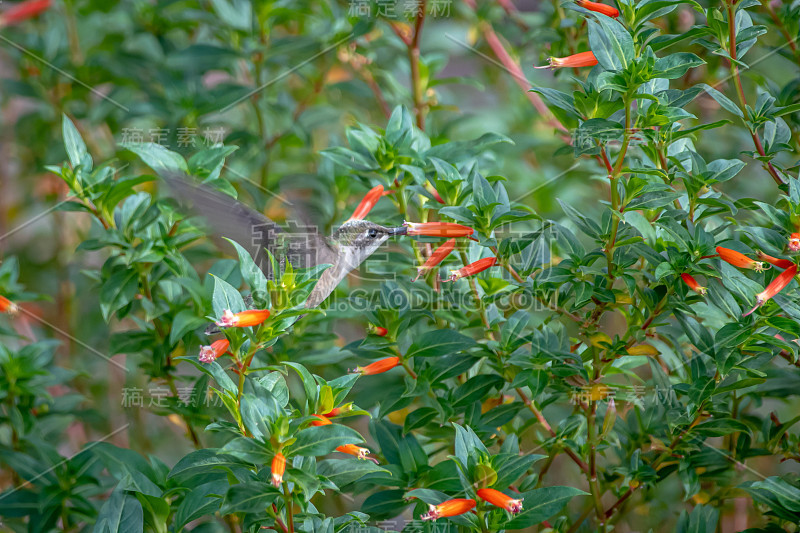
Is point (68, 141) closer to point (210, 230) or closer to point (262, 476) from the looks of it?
point (210, 230)

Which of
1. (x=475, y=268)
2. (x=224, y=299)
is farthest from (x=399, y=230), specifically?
(x=224, y=299)

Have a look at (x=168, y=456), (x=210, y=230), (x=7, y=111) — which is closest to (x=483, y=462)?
(x=210, y=230)

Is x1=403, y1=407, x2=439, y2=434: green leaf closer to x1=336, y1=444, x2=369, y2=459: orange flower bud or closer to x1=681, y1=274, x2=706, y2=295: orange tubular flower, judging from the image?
x1=336, y1=444, x2=369, y2=459: orange flower bud

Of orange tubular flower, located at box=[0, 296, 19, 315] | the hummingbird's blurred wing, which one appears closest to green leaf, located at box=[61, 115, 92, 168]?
the hummingbird's blurred wing

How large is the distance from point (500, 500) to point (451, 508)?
10 cm

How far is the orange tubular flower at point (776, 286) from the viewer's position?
138cm

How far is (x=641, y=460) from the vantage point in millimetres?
1739

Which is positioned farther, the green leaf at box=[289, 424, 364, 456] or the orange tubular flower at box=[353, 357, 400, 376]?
the orange tubular flower at box=[353, 357, 400, 376]

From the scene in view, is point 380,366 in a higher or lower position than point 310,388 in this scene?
lower

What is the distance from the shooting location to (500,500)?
1365 mm

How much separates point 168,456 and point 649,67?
2.44 meters

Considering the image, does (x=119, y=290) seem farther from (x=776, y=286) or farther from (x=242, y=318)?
(x=776, y=286)

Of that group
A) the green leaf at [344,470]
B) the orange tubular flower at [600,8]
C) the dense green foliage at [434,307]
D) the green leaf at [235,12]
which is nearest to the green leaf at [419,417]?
the dense green foliage at [434,307]

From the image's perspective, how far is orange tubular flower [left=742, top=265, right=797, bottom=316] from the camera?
138cm
